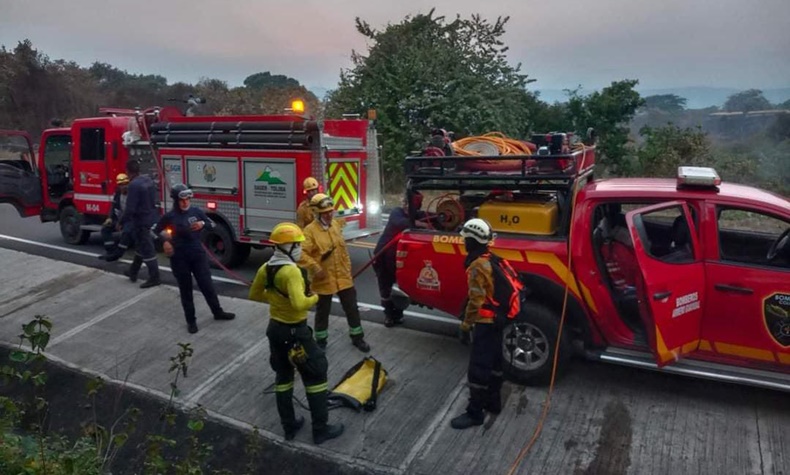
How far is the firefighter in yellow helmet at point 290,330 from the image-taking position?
4.58 metres

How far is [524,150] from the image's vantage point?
611 centimetres

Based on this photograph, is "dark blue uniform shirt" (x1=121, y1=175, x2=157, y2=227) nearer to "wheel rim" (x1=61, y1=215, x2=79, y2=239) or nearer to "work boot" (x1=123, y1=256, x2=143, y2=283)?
"work boot" (x1=123, y1=256, x2=143, y2=283)

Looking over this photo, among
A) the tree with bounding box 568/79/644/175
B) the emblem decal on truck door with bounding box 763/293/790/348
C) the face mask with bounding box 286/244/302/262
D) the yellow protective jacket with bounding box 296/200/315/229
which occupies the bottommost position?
the emblem decal on truck door with bounding box 763/293/790/348

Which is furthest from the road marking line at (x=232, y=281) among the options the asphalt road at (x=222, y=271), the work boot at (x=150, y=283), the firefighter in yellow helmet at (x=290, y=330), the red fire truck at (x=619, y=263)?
the firefighter in yellow helmet at (x=290, y=330)

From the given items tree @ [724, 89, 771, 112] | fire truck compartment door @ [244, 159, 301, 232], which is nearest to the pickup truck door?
fire truck compartment door @ [244, 159, 301, 232]

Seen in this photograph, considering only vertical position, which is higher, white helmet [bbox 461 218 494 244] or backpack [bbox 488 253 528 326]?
white helmet [bbox 461 218 494 244]

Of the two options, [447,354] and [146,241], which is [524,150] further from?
[146,241]

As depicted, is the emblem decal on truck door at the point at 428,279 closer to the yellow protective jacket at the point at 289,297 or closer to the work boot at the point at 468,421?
the work boot at the point at 468,421

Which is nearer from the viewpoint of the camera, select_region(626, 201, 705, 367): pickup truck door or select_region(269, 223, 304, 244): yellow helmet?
select_region(626, 201, 705, 367): pickup truck door

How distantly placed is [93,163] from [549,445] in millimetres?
→ 9390

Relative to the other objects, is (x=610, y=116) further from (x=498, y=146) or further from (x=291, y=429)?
(x=291, y=429)

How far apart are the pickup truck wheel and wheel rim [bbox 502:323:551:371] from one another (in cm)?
534

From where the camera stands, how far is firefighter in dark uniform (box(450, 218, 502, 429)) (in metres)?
4.62

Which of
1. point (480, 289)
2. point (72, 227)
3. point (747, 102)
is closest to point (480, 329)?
point (480, 289)
